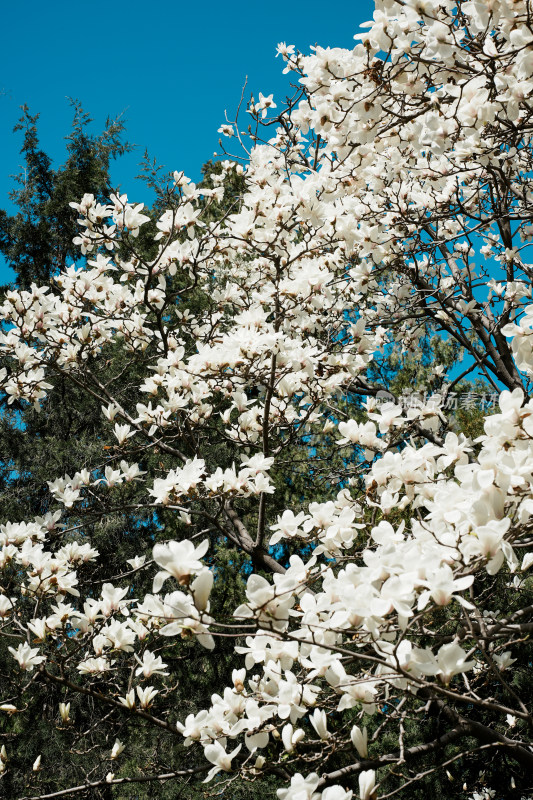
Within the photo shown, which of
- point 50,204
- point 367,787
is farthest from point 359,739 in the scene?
point 50,204

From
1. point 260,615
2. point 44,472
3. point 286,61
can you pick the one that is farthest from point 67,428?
point 260,615

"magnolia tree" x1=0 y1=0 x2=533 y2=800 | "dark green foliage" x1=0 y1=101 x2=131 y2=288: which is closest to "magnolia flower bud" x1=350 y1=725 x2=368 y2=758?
"magnolia tree" x1=0 y1=0 x2=533 y2=800

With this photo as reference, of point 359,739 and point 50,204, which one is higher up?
point 50,204

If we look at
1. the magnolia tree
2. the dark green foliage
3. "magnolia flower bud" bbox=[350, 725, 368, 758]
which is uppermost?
the dark green foliage

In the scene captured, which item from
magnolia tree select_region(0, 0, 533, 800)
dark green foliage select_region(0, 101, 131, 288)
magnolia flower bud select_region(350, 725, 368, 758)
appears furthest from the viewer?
dark green foliage select_region(0, 101, 131, 288)

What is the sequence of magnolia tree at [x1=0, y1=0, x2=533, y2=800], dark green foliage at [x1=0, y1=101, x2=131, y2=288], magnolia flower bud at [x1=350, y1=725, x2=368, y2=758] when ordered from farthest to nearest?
1. dark green foliage at [x1=0, y1=101, x2=131, y2=288]
2. magnolia flower bud at [x1=350, y1=725, x2=368, y2=758]
3. magnolia tree at [x1=0, y1=0, x2=533, y2=800]

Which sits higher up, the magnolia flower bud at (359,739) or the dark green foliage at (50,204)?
the dark green foliage at (50,204)

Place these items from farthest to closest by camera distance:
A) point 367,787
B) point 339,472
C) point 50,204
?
point 50,204 < point 339,472 < point 367,787

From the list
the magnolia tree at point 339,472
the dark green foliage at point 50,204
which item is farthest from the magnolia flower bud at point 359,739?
the dark green foliage at point 50,204

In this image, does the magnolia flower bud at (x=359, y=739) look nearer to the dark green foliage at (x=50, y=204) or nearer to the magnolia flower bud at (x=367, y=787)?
the magnolia flower bud at (x=367, y=787)

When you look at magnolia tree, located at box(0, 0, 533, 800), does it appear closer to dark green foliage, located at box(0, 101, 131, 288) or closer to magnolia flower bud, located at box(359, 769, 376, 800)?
magnolia flower bud, located at box(359, 769, 376, 800)

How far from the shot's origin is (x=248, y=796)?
16.7ft

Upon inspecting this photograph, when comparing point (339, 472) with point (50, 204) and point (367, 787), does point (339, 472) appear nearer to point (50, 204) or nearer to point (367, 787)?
point (367, 787)

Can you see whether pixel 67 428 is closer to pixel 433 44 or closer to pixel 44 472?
pixel 44 472
